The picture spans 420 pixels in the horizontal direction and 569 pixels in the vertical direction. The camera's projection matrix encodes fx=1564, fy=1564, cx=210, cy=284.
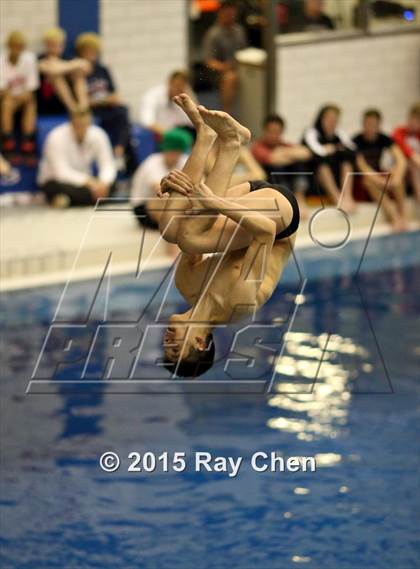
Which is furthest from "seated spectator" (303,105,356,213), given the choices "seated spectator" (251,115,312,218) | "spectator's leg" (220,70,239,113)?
"spectator's leg" (220,70,239,113)

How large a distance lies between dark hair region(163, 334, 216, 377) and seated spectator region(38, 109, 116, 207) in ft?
21.0

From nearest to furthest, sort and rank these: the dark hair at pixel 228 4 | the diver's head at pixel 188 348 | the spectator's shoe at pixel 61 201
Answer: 1. the diver's head at pixel 188 348
2. the spectator's shoe at pixel 61 201
3. the dark hair at pixel 228 4

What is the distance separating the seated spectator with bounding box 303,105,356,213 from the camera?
13.1 m

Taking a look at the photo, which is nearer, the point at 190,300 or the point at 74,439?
the point at 190,300

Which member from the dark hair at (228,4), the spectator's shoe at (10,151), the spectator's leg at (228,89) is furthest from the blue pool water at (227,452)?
the dark hair at (228,4)

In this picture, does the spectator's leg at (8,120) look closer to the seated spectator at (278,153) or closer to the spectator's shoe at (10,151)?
the spectator's shoe at (10,151)

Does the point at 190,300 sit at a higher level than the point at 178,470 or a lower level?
higher

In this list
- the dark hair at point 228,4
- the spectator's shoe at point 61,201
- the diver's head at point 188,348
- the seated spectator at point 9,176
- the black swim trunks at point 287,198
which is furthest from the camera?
the dark hair at point 228,4

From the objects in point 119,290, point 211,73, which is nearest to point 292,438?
point 119,290

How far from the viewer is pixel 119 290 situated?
38.1ft

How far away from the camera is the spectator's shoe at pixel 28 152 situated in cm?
1281

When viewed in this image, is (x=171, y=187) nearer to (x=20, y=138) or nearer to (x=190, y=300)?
(x=190, y=300)

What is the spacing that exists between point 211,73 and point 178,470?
3.41m

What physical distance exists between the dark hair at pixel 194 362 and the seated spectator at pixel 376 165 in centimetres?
732
